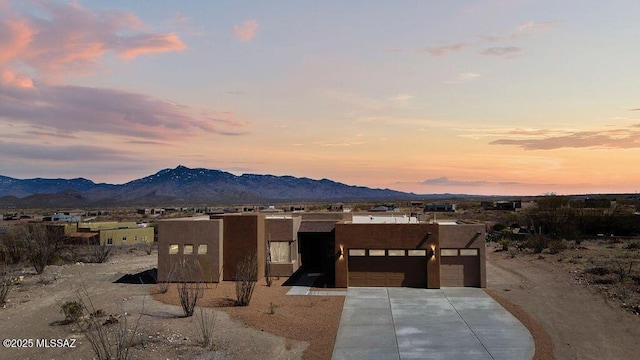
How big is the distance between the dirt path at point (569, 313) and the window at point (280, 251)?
12224 mm

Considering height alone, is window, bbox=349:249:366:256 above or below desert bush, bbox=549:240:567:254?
above

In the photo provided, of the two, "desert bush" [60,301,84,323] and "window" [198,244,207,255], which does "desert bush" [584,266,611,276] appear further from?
→ "desert bush" [60,301,84,323]

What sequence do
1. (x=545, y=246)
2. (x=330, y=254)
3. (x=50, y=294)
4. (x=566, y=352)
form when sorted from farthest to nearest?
(x=545, y=246), (x=330, y=254), (x=50, y=294), (x=566, y=352)

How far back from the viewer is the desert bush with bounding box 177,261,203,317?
21266 mm

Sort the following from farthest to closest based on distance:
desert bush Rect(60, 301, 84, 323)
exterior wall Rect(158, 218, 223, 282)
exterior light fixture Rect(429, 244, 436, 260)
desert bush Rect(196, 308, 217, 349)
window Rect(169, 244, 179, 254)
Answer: window Rect(169, 244, 179, 254)
exterior wall Rect(158, 218, 223, 282)
exterior light fixture Rect(429, 244, 436, 260)
desert bush Rect(60, 301, 84, 323)
desert bush Rect(196, 308, 217, 349)

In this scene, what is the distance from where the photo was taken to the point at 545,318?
21.1 m

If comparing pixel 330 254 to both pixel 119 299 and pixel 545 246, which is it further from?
pixel 545 246

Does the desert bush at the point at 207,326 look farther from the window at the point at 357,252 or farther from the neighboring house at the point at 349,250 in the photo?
the window at the point at 357,252

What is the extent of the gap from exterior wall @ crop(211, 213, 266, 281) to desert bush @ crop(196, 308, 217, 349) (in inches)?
300

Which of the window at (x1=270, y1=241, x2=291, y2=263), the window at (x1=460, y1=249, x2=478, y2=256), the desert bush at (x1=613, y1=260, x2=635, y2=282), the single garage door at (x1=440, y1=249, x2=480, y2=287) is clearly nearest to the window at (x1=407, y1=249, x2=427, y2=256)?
the single garage door at (x1=440, y1=249, x2=480, y2=287)

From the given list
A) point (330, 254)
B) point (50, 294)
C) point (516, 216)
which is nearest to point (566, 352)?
point (330, 254)

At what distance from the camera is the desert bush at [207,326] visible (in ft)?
57.3

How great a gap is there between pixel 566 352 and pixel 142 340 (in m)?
14.3

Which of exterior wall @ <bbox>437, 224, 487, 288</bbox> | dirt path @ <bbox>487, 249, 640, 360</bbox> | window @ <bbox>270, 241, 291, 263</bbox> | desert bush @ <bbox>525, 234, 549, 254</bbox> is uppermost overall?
exterior wall @ <bbox>437, 224, 487, 288</bbox>
